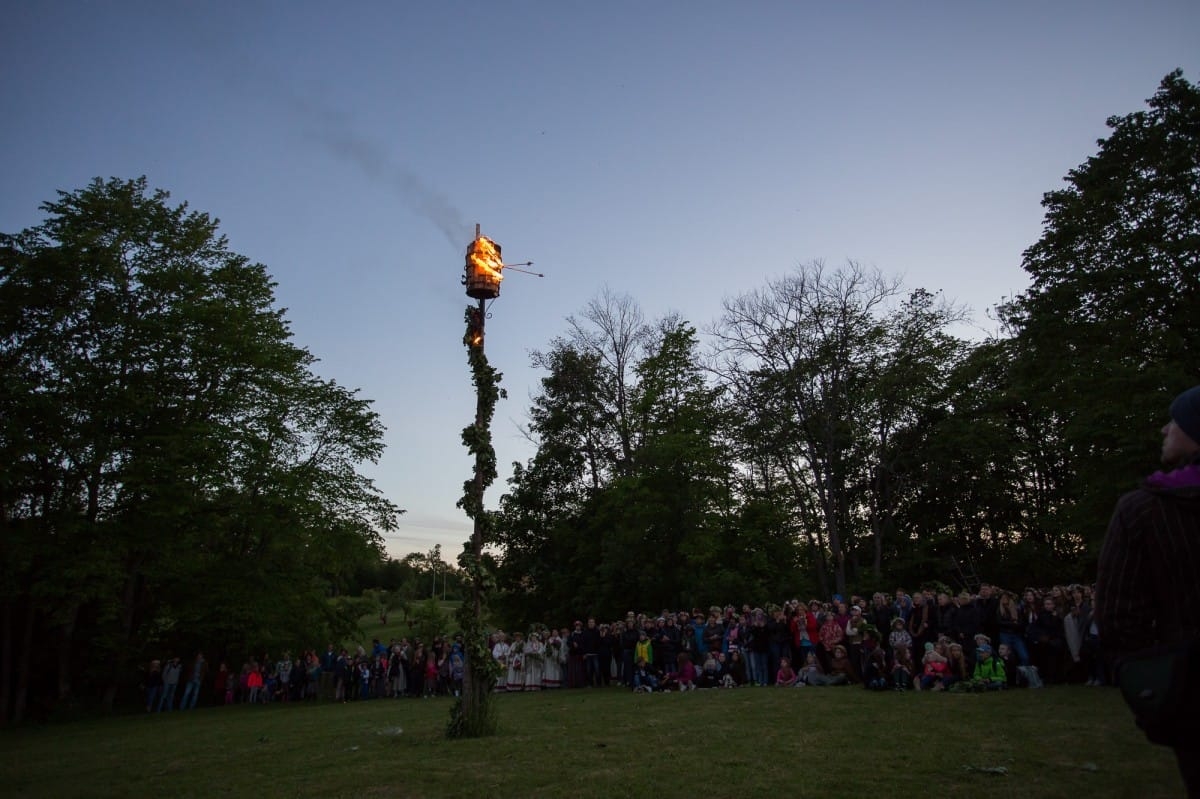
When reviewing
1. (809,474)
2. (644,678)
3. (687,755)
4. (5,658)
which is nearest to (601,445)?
(809,474)

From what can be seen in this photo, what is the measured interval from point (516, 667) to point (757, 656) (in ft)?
28.7

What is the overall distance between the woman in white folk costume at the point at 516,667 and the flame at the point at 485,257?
14689mm

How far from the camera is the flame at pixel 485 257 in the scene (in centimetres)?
1210

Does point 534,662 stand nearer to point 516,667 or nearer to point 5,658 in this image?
point 516,667

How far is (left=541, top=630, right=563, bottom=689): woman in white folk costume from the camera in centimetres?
2253

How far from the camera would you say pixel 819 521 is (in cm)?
3375

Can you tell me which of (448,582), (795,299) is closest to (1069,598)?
(795,299)

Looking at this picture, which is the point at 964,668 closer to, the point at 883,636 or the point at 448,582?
the point at 883,636

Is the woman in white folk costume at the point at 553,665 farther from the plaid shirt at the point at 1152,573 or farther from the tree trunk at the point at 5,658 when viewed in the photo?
the plaid shirt at the point at 1152,573

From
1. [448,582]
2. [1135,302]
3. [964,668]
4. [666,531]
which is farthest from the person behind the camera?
[448,582]

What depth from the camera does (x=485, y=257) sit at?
12.2 m

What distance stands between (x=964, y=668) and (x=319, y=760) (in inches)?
423

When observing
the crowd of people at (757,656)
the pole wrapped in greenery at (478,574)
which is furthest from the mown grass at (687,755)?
the crowd of people at (757,656)

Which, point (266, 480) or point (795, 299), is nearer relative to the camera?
point (266, 480)
